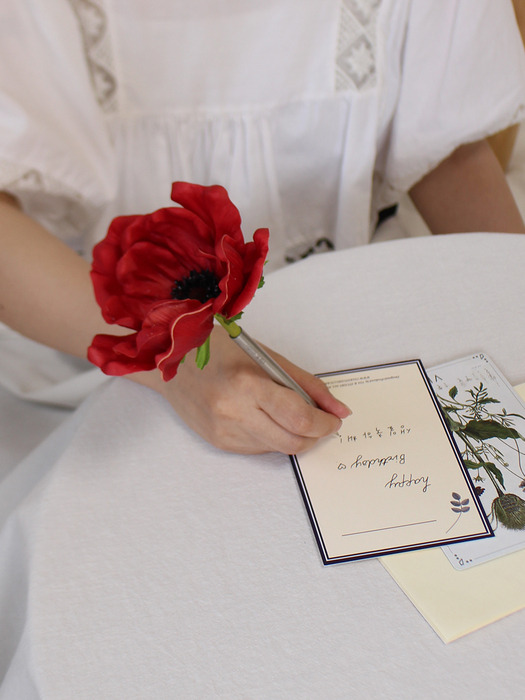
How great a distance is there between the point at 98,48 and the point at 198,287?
471 millimetres

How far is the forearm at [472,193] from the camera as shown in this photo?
83 cm

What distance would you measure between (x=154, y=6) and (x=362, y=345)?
1.49 ft

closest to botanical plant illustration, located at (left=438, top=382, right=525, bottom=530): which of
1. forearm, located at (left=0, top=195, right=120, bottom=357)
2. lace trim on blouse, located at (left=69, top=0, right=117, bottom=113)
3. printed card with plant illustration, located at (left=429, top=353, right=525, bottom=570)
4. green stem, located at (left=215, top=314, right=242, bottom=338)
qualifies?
printed card with plant illustration, located at (left=429, top=353, right=525, bottom=570)

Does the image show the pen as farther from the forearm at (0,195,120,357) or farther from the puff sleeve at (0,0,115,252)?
the puff sleeve at (0,0,115,252)

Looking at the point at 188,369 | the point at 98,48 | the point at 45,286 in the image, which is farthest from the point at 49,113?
the point at 188,369

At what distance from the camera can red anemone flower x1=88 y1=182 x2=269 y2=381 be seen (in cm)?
30

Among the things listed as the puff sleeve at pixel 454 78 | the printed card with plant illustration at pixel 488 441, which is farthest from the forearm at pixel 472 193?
the printed card with plant illustration at pixel 488 441

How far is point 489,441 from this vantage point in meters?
0.46

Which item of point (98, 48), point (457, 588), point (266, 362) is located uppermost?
point (98, 48)

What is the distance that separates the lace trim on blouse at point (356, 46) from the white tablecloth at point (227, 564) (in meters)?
0.32

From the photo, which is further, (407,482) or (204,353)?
(407,482)

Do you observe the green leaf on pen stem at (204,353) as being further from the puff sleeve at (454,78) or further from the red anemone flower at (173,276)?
the puff sleeve at (454,78)

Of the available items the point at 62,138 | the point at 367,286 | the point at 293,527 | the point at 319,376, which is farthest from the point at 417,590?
the point at 62,138

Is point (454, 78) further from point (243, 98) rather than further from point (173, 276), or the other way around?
point (173, 276)
